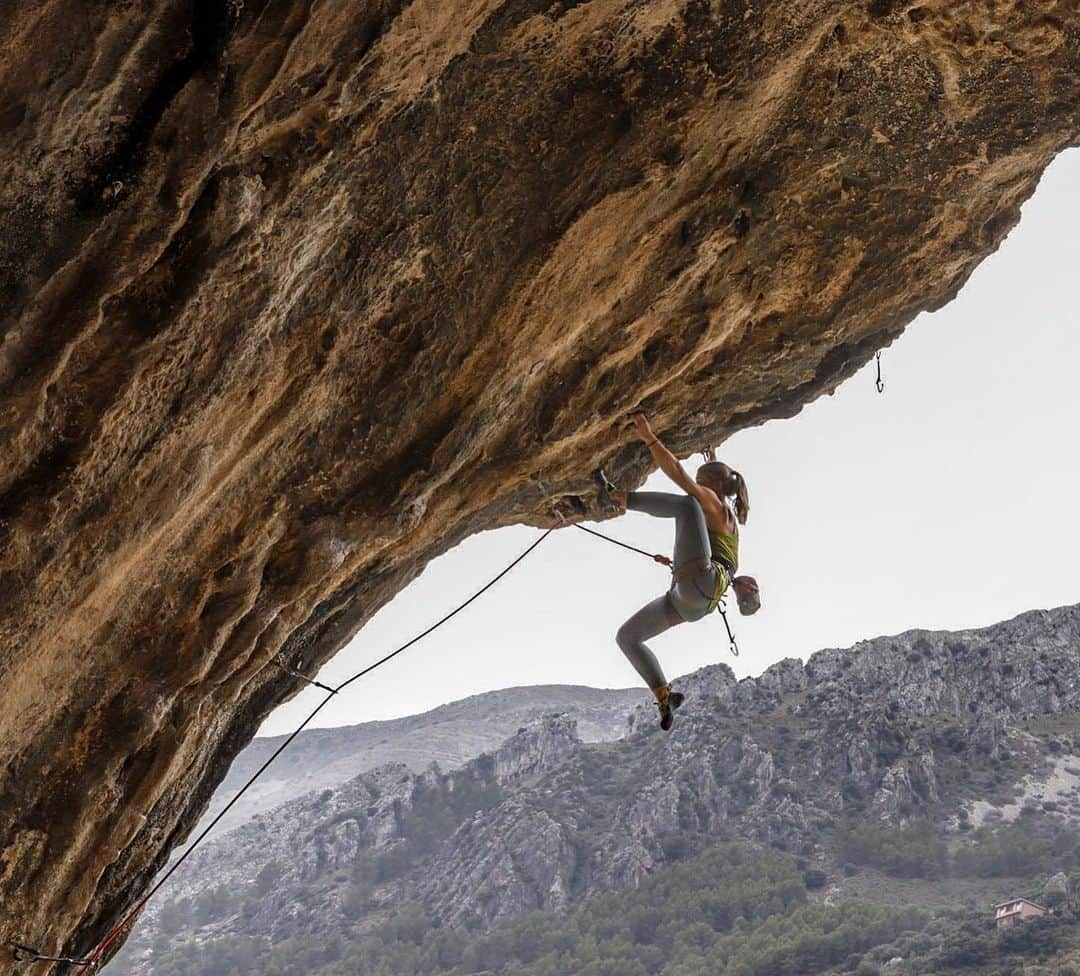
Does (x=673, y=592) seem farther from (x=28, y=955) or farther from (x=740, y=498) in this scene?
(x=28, y=955)

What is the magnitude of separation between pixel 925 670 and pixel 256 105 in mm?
53305

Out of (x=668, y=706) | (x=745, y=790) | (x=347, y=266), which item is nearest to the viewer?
(x=347, y=266)

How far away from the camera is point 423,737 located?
102312 mm

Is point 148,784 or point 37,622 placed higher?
point 37,622

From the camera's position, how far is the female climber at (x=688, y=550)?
25.1ft

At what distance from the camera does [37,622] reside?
5137 mm

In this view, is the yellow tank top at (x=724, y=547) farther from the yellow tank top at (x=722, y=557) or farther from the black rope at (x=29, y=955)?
the black rope at (x=29, y=955)

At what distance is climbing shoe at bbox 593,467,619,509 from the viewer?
837cm

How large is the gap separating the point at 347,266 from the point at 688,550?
11.0ft

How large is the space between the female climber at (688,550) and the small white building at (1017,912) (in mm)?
35752

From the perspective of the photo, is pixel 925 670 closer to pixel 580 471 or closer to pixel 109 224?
pixel 580 471

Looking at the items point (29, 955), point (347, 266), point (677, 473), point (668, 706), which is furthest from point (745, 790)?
point (347, 266)

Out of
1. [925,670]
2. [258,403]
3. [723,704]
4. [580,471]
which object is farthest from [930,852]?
[258,403]

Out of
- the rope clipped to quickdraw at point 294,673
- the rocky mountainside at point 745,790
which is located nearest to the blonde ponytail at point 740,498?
the rope clipped to quickdraw at point 294,673
